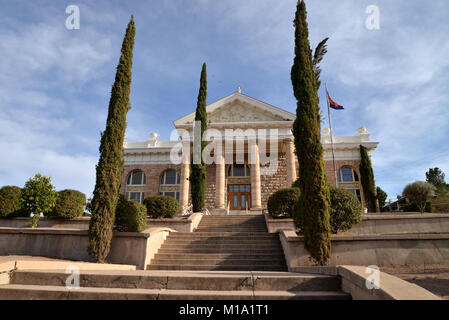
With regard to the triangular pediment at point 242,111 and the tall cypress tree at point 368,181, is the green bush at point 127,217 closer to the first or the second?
the triangular pediment at point 242,111

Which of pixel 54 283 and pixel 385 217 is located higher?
pixel 385 217

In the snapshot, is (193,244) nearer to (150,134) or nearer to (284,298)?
(284,298)

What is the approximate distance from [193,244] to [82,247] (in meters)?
3.85

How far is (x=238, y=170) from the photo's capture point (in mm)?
27766

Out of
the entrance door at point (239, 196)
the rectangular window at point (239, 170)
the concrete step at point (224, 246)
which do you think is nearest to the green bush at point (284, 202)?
the concrete step at point (224, 246)

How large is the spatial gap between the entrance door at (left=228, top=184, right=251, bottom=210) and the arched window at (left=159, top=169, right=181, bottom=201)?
6.33 m

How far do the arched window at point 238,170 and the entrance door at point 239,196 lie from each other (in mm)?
1205

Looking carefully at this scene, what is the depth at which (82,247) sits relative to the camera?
8.47m

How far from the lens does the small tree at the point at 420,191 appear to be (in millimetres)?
16984

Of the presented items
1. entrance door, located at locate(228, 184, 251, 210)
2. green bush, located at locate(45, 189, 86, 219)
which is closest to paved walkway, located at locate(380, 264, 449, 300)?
green bush, located at locate(45, 189, 86, 219)

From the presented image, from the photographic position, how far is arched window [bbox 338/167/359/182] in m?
27.6

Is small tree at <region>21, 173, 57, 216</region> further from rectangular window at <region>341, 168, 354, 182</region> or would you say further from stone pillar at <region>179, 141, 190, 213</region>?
rectangular window at <region>341, 168, 354, 182</region>

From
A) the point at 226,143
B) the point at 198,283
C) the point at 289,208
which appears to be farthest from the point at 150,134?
the point at 198,283

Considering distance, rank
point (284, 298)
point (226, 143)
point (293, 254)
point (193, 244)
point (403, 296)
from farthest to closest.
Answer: point (226, 143) → point (193, 244) → point (293, 254) → point (284, 298) → point (403, 296)
